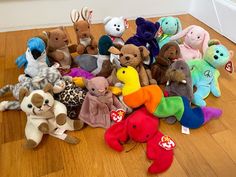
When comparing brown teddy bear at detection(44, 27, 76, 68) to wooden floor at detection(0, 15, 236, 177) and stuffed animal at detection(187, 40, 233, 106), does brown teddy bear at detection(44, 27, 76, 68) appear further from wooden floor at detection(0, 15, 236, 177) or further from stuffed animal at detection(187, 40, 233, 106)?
stuffed animal at detection(187, 40, 233, 106)

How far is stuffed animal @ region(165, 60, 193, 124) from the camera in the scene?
1116mm

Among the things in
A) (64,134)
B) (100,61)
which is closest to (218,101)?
(100,61)

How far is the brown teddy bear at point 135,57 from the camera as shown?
3.74ft

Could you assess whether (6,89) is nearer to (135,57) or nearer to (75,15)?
(75,15)

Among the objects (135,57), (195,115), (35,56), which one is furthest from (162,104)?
(35,56)

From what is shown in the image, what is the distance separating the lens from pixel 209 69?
1265 mm

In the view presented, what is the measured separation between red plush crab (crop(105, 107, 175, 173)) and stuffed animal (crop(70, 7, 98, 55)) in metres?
0.53

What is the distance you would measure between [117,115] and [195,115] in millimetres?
336

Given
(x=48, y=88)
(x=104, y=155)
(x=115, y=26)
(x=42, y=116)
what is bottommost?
(x=104, y=155)

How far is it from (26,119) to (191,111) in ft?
2.37

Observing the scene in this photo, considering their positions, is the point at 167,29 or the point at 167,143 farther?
the point at 167,29

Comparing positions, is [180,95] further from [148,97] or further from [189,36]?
[189,36]

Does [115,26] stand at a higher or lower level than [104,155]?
higher

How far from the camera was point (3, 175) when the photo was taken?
887 mm
